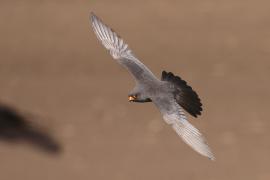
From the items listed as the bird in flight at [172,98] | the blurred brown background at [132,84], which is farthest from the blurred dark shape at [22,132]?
the bird in flight at [172,98]

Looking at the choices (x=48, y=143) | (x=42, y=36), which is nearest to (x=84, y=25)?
(x=42, y=36)

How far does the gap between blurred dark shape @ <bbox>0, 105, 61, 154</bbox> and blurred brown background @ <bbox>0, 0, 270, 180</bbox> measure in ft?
0.21

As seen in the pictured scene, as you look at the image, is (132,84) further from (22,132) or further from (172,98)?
(172,98)

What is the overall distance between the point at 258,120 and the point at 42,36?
1.78 m

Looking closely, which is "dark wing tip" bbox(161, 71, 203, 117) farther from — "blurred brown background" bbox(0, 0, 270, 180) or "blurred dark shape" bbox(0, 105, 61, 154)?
"blurred dark shape" bbox(0, 105, 61, 154)

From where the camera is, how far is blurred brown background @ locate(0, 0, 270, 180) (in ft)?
29.3

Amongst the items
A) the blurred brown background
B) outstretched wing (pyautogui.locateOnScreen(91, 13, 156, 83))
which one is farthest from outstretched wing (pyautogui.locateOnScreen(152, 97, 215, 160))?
the blurred brown background

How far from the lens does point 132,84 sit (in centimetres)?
892

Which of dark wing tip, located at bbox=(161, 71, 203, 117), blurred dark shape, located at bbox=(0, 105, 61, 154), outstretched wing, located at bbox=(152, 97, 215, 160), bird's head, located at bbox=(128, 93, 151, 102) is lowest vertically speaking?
outstretched wing, located at bbox=(152, 97, 215, 160)

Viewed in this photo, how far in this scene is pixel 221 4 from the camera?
30.0ft

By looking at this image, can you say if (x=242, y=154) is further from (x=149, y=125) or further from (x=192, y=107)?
(x=192, y=107)

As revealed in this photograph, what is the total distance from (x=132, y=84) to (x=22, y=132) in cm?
121

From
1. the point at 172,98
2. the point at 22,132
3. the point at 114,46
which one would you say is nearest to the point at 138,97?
the point at 172,98

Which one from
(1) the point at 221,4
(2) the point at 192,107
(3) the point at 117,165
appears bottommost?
(2) the point at 192,107
